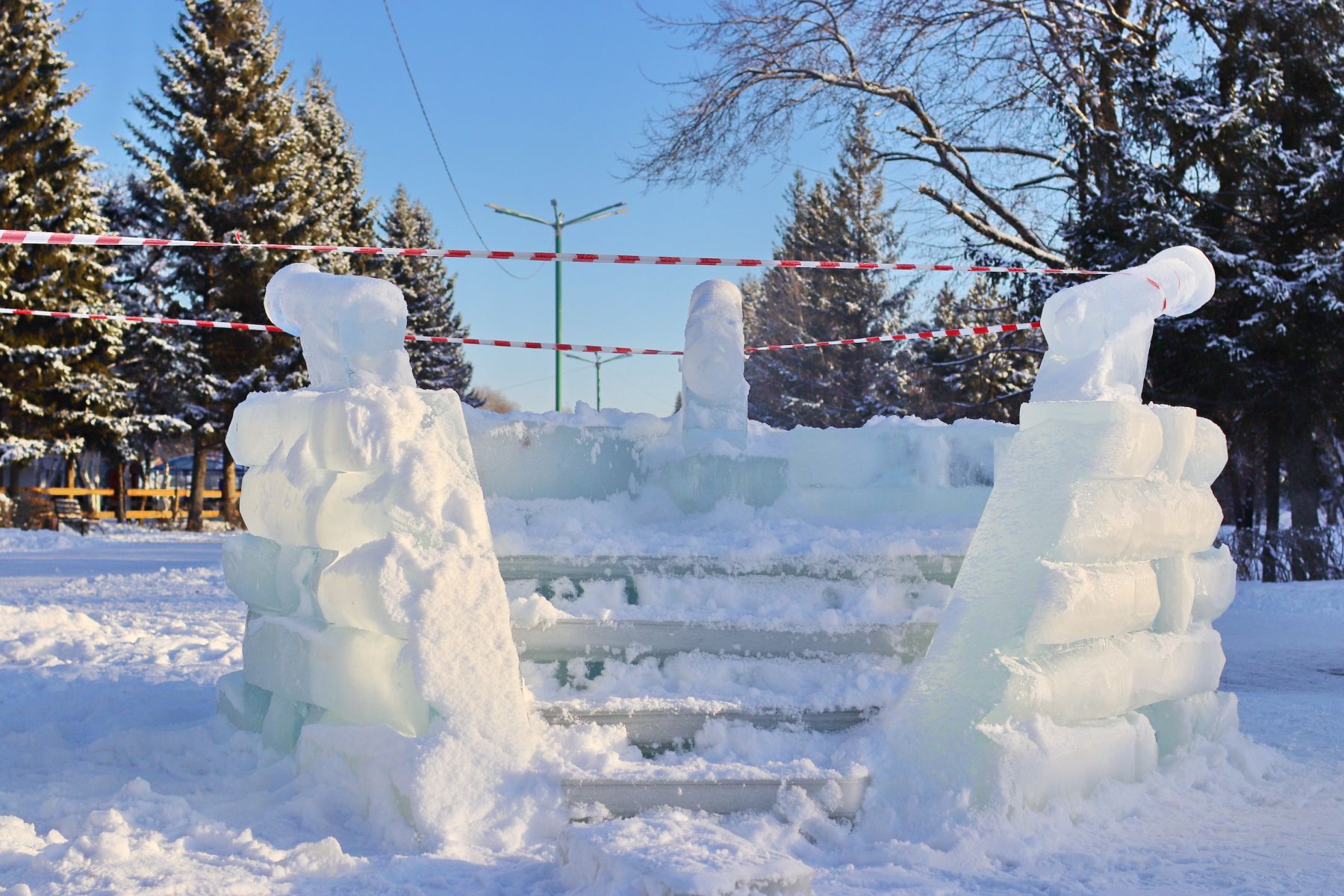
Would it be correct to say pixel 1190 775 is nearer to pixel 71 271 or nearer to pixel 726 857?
pixel 726 857

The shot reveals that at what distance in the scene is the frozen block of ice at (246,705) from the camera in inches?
157

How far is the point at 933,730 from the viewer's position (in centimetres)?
312

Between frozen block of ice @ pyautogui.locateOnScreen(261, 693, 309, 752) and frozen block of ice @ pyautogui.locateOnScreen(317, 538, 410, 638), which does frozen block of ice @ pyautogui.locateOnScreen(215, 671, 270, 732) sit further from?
frozen block of ice @ pyautogui.locateOnScreen(317, 538, 410, 638)

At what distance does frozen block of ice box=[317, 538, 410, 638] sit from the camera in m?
3.10

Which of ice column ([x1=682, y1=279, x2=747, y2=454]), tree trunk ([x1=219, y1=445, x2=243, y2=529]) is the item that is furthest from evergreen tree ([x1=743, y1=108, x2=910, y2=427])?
ice column ([x1=682, y1=279, x2=747, y2=454])

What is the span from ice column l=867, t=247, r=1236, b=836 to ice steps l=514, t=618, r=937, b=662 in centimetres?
36

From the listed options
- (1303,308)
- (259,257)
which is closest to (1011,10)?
(1303,308)

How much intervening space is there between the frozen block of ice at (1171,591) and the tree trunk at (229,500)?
23.4m

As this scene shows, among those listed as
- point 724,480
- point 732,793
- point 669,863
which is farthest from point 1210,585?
point 669,863

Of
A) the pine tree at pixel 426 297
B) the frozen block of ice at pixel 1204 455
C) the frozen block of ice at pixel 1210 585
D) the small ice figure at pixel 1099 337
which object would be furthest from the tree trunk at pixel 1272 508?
the pine tree at pixel 426 297

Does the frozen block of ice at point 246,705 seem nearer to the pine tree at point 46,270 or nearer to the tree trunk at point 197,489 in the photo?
the pine tree at point 46,270

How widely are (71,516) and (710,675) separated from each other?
20464 mm

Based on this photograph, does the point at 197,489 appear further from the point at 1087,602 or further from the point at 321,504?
the point at 1087,602

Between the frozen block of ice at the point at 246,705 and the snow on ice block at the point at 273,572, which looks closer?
the snow on ice block at the point at 273,572
